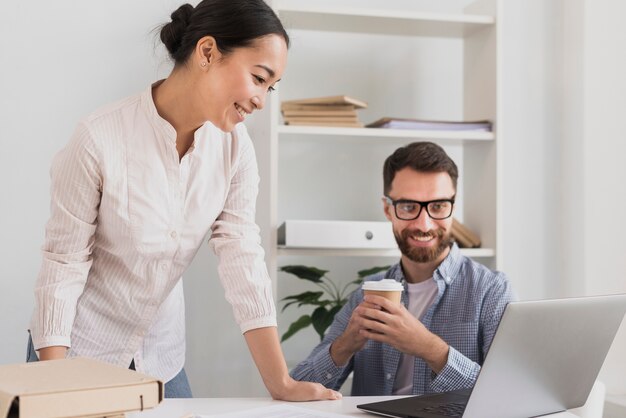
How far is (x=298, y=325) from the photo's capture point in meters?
2.64

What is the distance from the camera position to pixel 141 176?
5.50 ft

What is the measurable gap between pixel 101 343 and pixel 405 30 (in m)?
1.58

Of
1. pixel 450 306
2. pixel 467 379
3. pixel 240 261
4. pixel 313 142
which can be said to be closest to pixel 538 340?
pixel 467 379

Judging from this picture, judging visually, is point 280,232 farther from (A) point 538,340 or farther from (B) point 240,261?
(A) point 538,340

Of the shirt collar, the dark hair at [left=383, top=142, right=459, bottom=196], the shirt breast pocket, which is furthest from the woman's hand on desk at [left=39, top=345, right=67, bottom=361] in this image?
the dark hair at [left=383, top=142, right=459, bottom=196]

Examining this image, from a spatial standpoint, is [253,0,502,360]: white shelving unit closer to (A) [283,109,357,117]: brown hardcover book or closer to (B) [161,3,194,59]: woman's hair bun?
(A) [283,109,357,117]: brown hardcover book

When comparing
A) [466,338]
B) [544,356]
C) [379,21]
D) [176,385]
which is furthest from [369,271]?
[544,356]

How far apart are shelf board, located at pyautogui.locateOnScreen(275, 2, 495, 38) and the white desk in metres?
1.41

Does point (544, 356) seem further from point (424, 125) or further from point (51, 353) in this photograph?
point (424, 125)

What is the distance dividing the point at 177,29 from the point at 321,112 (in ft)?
3.16

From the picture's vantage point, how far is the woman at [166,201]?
162cm

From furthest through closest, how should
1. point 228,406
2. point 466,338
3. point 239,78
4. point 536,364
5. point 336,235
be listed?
point 336,235 → point 466,338 → point 239,78 → point 228,406 → point 536,364

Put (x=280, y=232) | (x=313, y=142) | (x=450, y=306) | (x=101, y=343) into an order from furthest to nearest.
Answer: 1. (x=313, y=142)
2. (x=280, y=232)
3. (x=450, y=306)
4. (x=101, y=343)

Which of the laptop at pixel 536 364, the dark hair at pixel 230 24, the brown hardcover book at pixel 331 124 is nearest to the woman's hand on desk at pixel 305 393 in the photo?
the laptop at pixel 536 364
